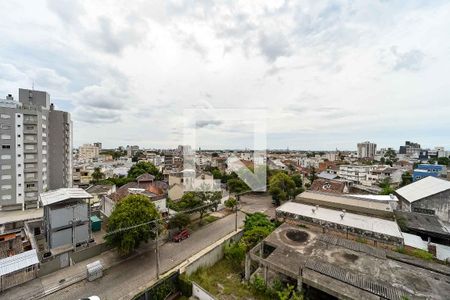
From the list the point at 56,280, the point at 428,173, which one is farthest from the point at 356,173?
the point at 56,280

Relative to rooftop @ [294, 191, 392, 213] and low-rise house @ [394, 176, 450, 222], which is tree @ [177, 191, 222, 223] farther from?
low-rise house @ [394, 176, 450, 222]

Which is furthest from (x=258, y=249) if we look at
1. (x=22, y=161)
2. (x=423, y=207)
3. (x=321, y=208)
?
(x=22, y=161)

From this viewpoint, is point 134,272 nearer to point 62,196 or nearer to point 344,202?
point 62,196

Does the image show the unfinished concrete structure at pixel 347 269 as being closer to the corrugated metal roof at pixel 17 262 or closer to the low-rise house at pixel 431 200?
the corrugated metal roof at pixel 17 262

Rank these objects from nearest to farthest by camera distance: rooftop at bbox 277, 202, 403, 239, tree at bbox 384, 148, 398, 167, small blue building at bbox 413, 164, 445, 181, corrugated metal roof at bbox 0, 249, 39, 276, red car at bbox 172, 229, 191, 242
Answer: corrugated metal roof at bbox 0, 249, 39, 276 → rooftop at bbox 277, 202, 403, 239 → red car at bbox 172, 229, 191, 242 → small blue building at bbox 413, 164, 445, 181 → tree at bbox 384, 148, 398, 167

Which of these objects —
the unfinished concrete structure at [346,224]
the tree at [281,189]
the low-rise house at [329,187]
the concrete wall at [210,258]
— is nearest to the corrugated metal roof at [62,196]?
the concrete wall at [210,258]

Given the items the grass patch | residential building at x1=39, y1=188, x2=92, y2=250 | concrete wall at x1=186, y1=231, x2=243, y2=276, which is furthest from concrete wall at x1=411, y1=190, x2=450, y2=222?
residential building at x1=39, y1=188, x2=92, y2=250
